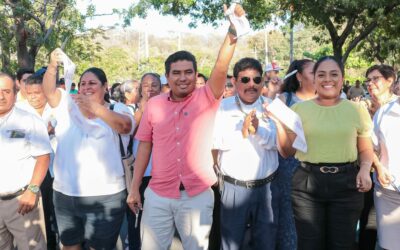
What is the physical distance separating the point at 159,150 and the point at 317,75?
1.36 meters

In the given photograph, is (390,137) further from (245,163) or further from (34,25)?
(34,25)

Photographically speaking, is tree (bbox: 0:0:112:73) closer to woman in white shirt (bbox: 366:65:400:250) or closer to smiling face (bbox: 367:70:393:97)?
smiling face (bbox: 367:70:393:97)

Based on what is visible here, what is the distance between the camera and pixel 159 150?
11.3 feet

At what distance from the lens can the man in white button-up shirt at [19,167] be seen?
3.68 m

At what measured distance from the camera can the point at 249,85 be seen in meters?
3.79

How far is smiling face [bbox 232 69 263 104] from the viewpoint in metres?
3.76

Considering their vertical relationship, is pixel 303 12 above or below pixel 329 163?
above

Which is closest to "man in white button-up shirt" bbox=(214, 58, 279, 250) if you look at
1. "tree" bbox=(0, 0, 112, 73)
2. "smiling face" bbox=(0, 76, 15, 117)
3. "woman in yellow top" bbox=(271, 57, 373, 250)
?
"woman in yellow top" bbox=(271, 57, 373, 250)

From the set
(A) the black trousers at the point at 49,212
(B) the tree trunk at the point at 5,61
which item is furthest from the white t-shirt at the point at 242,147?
(B) the tree trunk at the point at 5,61

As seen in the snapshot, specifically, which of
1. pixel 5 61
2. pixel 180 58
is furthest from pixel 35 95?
pixel 5 61

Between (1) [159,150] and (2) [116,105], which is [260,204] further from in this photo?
(2) [116,105]

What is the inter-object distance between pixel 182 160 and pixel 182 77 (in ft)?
2.05

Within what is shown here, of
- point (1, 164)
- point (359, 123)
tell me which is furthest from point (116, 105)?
point (359, 123)

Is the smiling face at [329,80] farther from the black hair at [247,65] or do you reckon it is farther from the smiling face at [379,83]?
the smiling face at [379,83]
